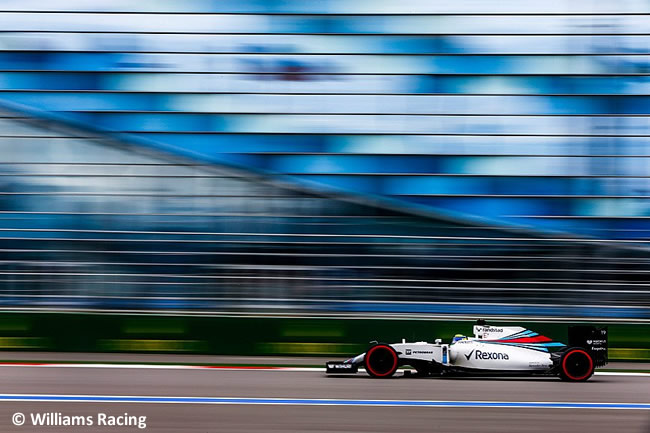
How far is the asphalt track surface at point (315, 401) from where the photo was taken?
6.33m

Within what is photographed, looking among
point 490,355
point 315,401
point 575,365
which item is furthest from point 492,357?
point 315,401

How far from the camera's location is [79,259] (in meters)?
A: 14.5

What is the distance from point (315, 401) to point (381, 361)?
1.99 metres

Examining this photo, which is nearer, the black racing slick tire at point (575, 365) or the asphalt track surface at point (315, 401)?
the asphalt track surface at point (315, 401)

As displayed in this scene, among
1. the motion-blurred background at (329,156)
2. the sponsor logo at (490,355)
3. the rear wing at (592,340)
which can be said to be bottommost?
the sponsor logo at (490,355)

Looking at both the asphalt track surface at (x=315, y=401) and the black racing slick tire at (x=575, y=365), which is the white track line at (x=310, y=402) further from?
the black racing slick tire at (x=575, y=365)

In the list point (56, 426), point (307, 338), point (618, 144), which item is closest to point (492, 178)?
point (618, 144)

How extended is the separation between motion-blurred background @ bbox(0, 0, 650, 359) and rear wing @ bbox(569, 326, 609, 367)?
4529 mm

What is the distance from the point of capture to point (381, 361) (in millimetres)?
9453

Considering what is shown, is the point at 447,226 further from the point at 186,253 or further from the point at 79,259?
the point at 79,259

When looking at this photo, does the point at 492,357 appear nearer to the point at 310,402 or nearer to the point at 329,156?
the point at 310,402

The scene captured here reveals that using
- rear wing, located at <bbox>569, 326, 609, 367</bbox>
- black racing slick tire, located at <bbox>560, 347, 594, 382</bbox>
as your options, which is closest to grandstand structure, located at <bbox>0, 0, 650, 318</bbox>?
rear wing, located at <bbox>569, 326, 609, 367</bbox>

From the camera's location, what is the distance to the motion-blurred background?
14.3m

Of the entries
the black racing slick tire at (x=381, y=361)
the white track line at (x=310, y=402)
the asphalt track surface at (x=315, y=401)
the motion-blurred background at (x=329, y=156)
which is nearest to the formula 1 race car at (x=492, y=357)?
the black racing slick tire at (x=381, y=361)
